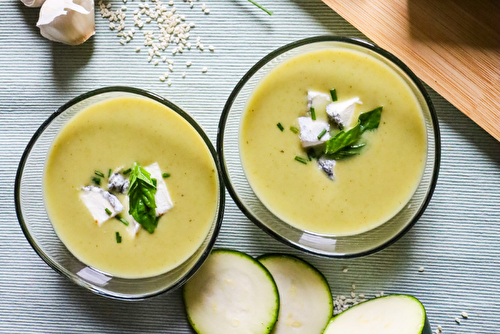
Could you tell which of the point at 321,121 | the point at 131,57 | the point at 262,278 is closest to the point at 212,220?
the point at 262,278

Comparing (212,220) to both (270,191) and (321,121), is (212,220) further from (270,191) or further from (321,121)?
(321,121)

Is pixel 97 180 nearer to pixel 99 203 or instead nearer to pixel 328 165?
pixel 99 203

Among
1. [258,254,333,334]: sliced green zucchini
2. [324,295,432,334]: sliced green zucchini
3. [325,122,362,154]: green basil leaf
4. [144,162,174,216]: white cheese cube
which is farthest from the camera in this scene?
[258,254,333,334]: sliced green zucchini

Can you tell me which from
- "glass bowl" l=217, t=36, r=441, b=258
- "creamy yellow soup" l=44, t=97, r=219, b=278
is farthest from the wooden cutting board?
"creamy yellow soup" l=44, t=97, r=219, b=278

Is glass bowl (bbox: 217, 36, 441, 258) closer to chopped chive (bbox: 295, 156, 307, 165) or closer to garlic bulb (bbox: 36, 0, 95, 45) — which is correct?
chopped chive (bbox: 295, 156, 307, 165)

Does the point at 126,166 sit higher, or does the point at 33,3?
the point at 33,3

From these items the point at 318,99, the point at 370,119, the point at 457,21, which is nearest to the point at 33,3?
the point at 318,99
